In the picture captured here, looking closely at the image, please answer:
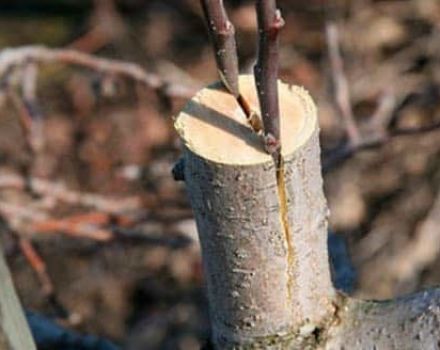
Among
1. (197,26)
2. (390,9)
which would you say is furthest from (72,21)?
(390,9)

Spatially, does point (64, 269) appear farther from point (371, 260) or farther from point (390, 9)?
point (390, 9)

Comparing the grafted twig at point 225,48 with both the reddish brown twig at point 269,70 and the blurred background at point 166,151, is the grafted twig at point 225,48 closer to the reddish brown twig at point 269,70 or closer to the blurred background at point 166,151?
the reddish brown twig at point 269,70

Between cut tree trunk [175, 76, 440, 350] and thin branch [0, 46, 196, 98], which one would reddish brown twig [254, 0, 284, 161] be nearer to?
cut tree trunk [175, 76, 440, 350]

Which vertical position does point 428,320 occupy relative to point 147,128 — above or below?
above

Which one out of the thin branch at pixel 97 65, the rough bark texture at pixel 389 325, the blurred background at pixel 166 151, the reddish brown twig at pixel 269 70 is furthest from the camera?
the blurred background at pixel 166 151

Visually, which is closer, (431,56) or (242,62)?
(431,56)

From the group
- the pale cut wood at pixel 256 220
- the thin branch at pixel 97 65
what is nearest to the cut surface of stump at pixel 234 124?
the pale cut wood at pixel 256 220
